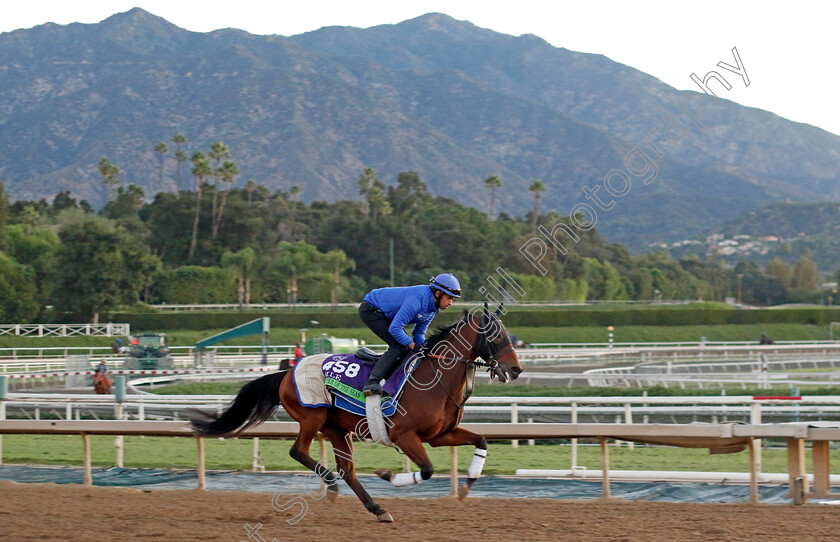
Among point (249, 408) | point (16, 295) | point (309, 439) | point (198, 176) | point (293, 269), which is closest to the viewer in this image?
point (309, 439)

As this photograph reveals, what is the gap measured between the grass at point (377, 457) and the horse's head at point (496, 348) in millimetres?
2958

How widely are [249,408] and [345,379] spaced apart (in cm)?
94

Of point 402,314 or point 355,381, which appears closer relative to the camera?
point 402,314

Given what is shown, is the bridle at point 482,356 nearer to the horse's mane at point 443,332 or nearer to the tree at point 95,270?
the horse's mane at point 443,332

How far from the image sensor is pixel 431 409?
21.1 ft

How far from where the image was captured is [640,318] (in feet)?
160

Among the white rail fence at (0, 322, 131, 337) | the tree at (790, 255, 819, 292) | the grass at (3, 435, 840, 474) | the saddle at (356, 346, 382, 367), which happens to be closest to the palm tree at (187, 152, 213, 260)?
the white rail fence at (0, 322, 131, 337)

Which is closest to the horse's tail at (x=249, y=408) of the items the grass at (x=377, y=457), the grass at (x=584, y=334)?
the grass at (x=377, y=457)

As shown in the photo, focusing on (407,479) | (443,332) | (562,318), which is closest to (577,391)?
(443,332)

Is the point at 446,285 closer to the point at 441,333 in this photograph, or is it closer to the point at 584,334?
the point at 441,333

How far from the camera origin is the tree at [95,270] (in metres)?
40.8

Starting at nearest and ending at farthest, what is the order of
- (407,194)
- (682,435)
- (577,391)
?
1. (682,435)
2. (577,391)
3. (407,194)

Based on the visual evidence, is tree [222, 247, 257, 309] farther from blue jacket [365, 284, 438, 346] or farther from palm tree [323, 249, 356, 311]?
blue jacket [365, 284, 438, 346]

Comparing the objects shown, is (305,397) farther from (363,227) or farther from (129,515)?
(363,227)
